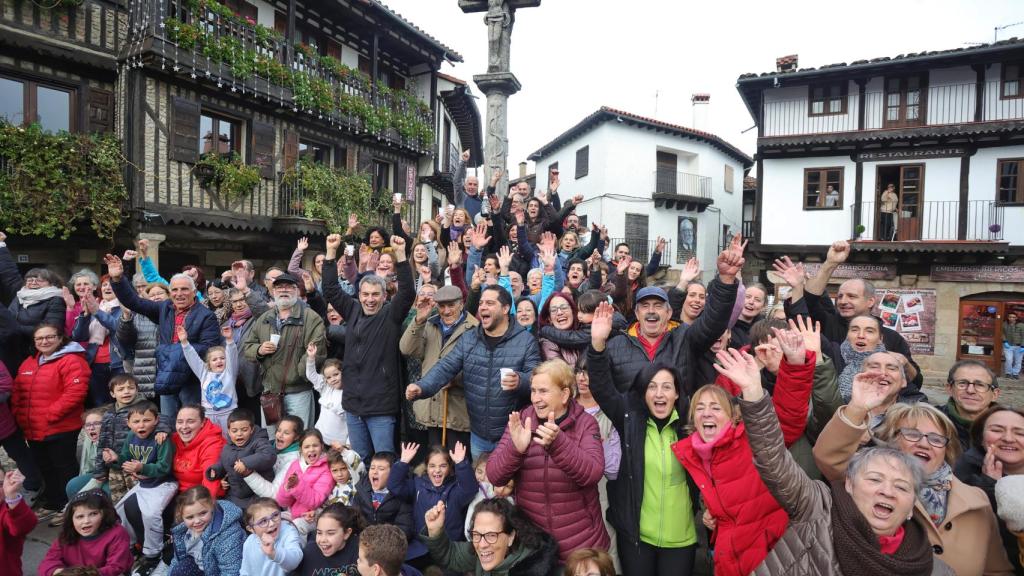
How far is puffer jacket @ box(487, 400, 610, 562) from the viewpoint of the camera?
3104mm

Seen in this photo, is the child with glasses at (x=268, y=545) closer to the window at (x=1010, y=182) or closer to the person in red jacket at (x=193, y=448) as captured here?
the person in red jacket at (x=193, y=448)

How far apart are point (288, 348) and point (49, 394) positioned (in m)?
2.27

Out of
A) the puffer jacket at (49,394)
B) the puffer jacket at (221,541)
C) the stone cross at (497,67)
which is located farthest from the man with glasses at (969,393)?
the puffer jacket at (49,394)

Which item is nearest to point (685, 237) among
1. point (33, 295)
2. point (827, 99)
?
point (827, 99)

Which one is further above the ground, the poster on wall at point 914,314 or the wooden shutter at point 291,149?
the wooden shutter at point 291,149

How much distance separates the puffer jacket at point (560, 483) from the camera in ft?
10.2

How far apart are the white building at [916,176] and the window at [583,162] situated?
8.21 meters

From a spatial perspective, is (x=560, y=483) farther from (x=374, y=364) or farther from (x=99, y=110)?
(x=99, y=110)

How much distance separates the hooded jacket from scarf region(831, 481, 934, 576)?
4.41 meters

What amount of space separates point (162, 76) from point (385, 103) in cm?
632

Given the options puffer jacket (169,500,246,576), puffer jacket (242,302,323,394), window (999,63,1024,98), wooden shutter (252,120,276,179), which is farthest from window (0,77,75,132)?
window (999,63,1024,98)

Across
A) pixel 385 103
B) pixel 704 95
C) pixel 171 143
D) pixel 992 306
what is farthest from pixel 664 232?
pixel 171 143

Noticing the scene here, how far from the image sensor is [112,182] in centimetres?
1053

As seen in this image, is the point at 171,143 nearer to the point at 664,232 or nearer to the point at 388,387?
the point at 388,387
